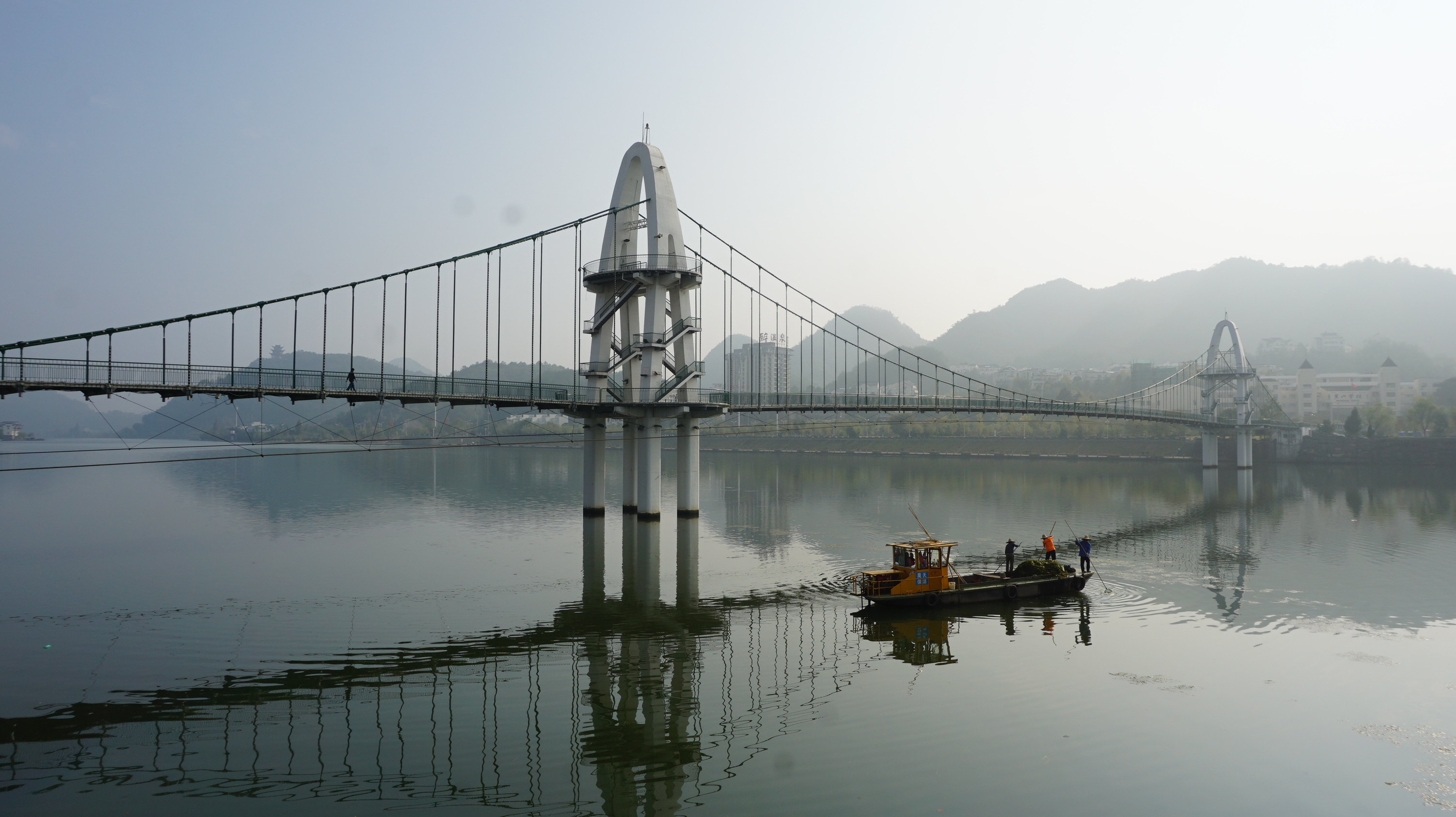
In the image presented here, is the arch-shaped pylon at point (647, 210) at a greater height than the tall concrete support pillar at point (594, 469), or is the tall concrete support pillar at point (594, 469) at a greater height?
the arch-shaped pylon at point (647, 210)

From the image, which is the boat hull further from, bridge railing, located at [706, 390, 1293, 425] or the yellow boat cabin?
bridge railing, located at [706, 390, 1293, 425]

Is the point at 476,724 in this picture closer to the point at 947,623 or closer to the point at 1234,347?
the point at 947,623

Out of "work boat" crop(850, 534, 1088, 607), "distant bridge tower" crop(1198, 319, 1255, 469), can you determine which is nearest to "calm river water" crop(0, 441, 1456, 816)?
"work boat" crop(850, 534, 1088, 607)

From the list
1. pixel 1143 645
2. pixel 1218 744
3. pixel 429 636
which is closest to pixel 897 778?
pixel 1218 744

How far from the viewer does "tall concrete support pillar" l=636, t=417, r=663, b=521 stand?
1905 inches

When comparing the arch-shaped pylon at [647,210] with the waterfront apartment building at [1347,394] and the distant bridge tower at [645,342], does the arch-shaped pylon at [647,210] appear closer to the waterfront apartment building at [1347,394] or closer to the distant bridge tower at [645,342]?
the distant bridge tower at [645,342]

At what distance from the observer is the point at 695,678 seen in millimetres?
20719

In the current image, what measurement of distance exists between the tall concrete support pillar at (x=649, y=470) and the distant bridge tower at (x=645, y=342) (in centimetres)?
6

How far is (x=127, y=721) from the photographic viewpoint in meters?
17.2

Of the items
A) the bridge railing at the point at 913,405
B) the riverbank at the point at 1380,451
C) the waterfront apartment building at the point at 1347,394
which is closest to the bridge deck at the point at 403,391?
the bridge railing at the point at 913,405

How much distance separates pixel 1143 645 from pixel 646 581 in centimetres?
1907

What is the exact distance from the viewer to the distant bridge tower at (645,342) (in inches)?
1857

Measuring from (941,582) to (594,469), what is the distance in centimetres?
2802

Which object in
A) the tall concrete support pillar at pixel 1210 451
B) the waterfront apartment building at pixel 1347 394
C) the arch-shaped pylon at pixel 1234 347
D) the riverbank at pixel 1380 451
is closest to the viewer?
the riverbank at pixel 1380 451
